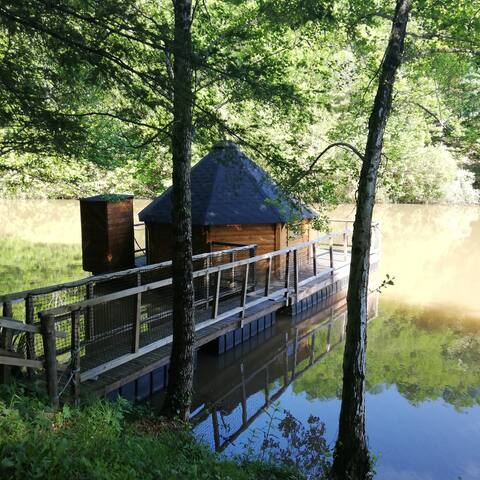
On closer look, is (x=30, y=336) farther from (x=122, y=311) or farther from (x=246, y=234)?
(x=246, y=234)

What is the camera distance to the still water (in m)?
7.13

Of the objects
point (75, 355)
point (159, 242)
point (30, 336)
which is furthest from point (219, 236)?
point (30, 336)

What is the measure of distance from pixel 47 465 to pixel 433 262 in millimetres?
19604

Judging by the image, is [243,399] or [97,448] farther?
[243,399]

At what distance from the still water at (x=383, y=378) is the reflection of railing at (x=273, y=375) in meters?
0.02

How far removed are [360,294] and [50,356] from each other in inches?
143

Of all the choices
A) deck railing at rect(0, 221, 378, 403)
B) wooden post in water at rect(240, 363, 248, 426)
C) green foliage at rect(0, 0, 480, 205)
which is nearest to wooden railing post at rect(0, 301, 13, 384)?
deck railing at rect(0, 221, 378, 403)

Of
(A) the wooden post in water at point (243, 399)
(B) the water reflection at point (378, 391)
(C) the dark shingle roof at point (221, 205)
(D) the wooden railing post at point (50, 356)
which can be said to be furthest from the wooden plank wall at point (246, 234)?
(D) the wooden railing post at point (50, 356)

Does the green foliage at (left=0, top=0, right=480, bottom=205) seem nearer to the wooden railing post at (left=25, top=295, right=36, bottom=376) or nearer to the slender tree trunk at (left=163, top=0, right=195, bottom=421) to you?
the slender tree trunk at (left=163, top=0, right=195, bottom=421)

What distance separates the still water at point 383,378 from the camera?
713 centimetres

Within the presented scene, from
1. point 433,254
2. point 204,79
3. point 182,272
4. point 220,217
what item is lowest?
point 433,254

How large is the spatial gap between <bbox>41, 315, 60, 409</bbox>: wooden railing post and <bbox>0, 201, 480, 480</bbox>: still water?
2.69 metres

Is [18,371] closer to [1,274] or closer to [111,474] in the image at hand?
[111,474]

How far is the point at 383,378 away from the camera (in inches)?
373
